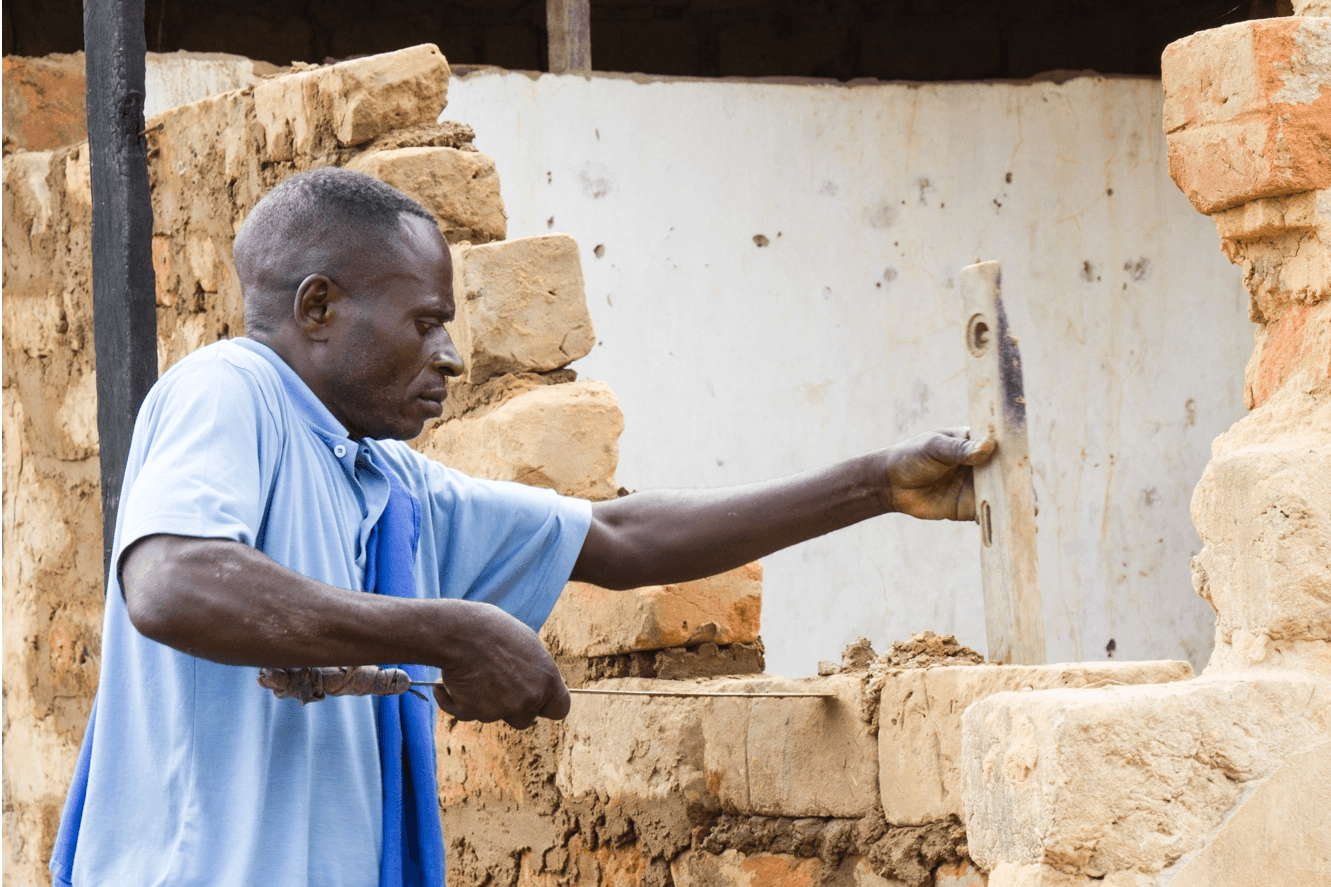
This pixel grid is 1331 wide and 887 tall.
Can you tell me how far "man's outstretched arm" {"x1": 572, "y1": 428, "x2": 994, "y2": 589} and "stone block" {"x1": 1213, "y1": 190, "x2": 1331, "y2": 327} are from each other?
0.64m

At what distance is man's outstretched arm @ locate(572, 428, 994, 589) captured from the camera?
2.87 m

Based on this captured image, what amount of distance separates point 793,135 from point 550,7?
100cm

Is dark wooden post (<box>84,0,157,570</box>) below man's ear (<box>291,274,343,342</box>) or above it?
above

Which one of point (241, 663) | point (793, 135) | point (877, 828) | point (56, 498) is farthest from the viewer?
point (793, 135)

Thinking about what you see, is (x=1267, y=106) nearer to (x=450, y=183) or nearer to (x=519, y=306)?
(x=519, y=306)

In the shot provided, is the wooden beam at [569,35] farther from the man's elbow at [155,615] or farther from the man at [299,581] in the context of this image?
the man's elbow at [155,615]

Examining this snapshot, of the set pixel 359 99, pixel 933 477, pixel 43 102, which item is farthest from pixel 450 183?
pixel 43 102

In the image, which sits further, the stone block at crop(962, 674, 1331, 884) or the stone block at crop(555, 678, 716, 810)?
the stone block at crop(555, 678, 716, 810)

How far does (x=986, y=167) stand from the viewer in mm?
6527

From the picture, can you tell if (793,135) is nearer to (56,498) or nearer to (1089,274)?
(1089,274)

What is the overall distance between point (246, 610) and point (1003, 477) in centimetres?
121

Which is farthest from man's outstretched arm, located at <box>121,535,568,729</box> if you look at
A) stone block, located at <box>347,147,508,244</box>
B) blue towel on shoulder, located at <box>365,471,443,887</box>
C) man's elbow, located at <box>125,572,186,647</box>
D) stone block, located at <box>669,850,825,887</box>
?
stone block, located at <box>347,147,508,244</box>

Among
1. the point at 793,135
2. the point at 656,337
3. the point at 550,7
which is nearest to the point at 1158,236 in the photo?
the point at 793,135

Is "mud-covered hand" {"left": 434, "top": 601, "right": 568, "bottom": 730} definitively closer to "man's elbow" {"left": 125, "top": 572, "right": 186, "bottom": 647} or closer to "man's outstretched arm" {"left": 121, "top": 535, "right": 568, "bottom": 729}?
"man's outstretched arm" {"left": 121, "top": 535, "right": 568, "bottom": 729}
